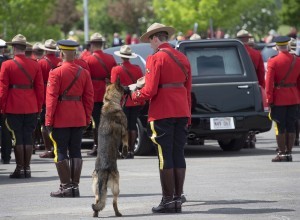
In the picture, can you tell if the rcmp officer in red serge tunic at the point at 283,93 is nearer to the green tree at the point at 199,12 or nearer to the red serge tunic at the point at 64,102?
the red serge tunic at the point at 64,102

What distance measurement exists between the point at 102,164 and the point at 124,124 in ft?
2.18

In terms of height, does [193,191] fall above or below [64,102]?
below

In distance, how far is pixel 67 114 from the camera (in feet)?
46.4

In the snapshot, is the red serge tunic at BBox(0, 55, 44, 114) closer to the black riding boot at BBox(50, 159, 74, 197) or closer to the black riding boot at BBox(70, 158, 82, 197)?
the black riding boot at BBox(70, 158, 82, 197)

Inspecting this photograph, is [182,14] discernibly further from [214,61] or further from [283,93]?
[283,93]

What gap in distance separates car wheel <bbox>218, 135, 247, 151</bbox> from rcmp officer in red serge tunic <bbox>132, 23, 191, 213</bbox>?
757cm

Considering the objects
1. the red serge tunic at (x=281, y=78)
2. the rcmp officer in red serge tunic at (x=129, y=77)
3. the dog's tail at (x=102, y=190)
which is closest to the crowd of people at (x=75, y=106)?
the dog's tail at (x=102, y=190)

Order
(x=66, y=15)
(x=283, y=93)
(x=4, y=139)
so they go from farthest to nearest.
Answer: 1. (x=66, y=15)
2. (x=4, y=139)
3. (x=283, y=93)

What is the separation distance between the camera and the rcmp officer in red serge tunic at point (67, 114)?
14148 mm

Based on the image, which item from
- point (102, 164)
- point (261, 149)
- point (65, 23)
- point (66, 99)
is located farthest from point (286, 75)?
point (65, 23)

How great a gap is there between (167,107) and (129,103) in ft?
22.5

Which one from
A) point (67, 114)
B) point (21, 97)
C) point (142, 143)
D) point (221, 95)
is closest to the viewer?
point (67, 114)

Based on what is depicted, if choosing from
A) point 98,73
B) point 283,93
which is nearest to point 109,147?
point 283,93

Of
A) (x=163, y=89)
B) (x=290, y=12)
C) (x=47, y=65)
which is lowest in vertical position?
(x=290, y=12)
